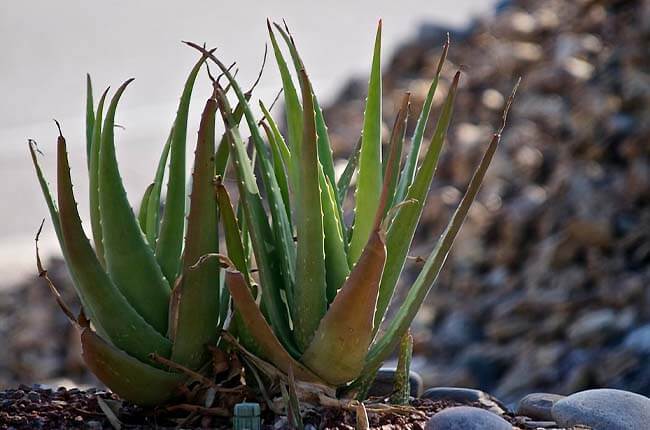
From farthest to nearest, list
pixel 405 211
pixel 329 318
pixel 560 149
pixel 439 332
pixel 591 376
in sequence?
1. pixel 560 149
2. pixel 439 332
3. pixel 591 376
4. pixel 405 211
5. pixel 329 318

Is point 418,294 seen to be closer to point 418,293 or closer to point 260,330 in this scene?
point 418,293

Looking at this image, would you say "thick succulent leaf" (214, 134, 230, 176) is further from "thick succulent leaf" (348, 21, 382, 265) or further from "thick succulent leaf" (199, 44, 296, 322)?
"thick succulent leaf" (348, 21, 382, 265)

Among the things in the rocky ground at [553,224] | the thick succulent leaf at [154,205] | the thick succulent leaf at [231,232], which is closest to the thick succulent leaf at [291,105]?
the thick succulent leaf at [231,232]

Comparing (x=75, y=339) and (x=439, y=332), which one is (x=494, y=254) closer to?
(x=439, y=332)

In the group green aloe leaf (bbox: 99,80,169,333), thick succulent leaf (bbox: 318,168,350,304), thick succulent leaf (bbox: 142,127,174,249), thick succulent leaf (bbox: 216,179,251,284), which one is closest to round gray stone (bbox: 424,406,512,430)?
thick succulent leaf (bbox: 318,168,350,304)

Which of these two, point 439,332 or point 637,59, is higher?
point 637,59

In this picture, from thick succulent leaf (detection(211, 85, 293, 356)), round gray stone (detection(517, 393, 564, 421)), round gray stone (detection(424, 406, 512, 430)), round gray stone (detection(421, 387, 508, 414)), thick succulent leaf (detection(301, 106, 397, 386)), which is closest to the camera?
thick succulent leaf (detection(301, 106, 397, 386))

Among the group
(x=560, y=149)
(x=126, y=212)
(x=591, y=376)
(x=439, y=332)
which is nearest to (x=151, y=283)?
(x=126, y=212)
